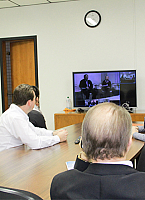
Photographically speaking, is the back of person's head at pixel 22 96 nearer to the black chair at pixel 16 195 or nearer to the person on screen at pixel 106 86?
the black chair at pixel 16 195

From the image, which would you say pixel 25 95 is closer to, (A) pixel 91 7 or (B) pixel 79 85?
(B) pixel 79 85

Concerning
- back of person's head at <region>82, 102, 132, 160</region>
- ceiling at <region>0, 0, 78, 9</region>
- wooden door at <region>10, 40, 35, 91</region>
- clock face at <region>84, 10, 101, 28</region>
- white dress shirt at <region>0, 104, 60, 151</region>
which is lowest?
white dress shirt at <region>0, 104, 60, 151</region>

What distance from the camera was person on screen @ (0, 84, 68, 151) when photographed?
204 cm

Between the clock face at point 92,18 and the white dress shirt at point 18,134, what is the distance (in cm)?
319

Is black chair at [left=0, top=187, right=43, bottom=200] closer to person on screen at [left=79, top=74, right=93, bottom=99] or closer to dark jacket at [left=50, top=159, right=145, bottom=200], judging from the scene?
dark jacket at [left=50, top=159, right=145, bottom=200]

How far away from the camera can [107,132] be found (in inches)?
34.4

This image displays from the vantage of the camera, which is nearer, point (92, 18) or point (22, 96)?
point (22, 96)

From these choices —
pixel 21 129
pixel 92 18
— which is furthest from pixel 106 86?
pixel 21 129

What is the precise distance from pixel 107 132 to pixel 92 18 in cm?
437

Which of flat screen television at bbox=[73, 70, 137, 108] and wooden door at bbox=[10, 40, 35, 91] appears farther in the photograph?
wooden door at bbox=[10, 40, 35, 91]

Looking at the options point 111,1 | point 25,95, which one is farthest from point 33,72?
point 25,95

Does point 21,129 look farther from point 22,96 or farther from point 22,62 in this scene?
point 22,62

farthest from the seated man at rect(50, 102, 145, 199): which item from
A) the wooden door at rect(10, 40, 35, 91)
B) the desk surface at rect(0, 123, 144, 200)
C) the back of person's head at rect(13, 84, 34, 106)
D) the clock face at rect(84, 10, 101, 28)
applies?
the wooden door at rect(10, 40, 35, 91)

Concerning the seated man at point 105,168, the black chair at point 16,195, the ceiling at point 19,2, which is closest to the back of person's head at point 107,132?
the seated man at point 105,168
